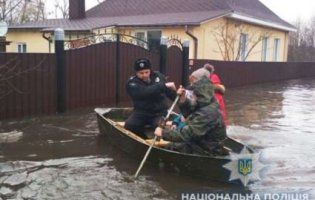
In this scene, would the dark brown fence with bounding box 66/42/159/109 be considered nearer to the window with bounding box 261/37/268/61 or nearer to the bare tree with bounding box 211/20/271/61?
the bare tree with bounding box 211/20/271/61

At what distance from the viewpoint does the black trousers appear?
8.14 metres

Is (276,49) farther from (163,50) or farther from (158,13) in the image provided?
(163,50)

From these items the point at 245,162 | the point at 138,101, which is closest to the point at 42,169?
the point at 138,101

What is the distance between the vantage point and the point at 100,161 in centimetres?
785

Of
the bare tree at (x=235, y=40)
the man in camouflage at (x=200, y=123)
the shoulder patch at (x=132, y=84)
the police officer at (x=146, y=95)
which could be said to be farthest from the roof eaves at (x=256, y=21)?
the man in camouflage at (x=200, y=123)

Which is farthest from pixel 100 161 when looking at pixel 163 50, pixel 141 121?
pixel 163 50

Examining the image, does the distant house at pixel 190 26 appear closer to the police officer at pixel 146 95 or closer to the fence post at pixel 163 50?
the fence post at pixel 163 50

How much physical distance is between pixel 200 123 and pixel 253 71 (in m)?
17.8

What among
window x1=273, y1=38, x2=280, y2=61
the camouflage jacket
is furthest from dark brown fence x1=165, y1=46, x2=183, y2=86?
window x1=273, y1=38, x2=280, y2=61

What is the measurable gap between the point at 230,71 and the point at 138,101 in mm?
13477

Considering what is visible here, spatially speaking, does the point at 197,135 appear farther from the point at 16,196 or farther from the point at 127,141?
the point at 16,196

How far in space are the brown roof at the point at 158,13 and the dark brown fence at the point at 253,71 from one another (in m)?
2.51

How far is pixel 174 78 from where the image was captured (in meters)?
16.7

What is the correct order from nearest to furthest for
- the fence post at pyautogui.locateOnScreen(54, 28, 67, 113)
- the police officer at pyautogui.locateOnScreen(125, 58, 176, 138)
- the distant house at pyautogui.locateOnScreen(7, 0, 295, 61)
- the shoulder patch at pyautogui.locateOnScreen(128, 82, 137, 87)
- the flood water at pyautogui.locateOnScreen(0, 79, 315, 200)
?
the flood water at pyautogui.locateOnScreen(0, 79, 315, 200)
the police officer at pyautogui.locateOnScreen(125, 58, 176, 138)
the shoulder patch at pyautogui.locateOnScreen(128, 82, 137, 87)
the fence post at pyautogui.locateOnScreen(54, 28, 67, 113)
the distant house at pyautogui.locateOnScreen(7, 0, 295, 61)
